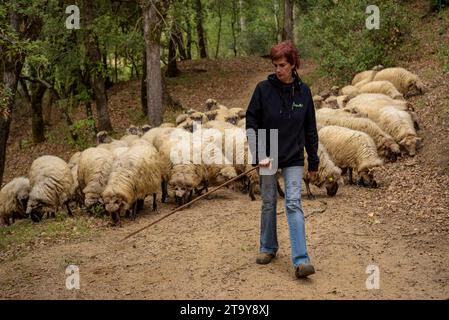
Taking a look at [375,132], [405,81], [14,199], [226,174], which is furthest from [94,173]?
[405,81]

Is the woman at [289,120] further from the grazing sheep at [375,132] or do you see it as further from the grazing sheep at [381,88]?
the grazing sheep at [381,88]

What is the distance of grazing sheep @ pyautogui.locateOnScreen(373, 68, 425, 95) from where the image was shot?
1650 cm

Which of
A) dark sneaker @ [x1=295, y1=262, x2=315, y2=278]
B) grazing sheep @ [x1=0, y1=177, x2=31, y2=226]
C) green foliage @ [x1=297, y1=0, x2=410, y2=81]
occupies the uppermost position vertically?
green foliage @ [x1=297, y1=0, x2=410, y2=81]

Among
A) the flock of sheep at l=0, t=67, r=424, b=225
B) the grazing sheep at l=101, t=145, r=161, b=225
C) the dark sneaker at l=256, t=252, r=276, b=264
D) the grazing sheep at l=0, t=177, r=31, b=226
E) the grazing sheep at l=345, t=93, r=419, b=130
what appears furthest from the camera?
the grazing sheep at l=345, t=93, r=419, b=130

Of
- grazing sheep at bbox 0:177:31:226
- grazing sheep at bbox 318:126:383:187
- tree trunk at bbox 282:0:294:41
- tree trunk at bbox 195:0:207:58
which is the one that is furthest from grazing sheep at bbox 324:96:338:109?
tree trunk at bbox 195:0:207:58

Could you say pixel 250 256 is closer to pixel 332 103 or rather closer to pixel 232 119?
pixel 232 119

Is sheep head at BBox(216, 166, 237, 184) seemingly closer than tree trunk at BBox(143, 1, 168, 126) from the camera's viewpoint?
Yes

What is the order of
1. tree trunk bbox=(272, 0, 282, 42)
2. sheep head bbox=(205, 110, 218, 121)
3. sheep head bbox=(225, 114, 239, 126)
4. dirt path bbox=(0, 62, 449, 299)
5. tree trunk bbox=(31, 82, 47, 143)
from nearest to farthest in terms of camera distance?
dirt path bbox=(0, 62, 449, 299), sheep head bbox=(225, 114, 239, 126), sheep head bbox=(205, 110, 218, 121), tree trunk bbox=(31, 82, 47, 143), tree trunk bbox=(272, 0, 282, 42)

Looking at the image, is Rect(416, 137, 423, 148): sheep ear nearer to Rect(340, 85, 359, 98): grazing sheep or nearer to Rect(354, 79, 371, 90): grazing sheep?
Rect(340, 85, 359, 98): grazing sheep

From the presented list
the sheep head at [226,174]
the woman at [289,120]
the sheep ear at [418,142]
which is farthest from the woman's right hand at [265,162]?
the sheep ear at [418,142]

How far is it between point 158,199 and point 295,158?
6.07 metres

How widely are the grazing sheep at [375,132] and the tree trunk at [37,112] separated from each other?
14.4 m

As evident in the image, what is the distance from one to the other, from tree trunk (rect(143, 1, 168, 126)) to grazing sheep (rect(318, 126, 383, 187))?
7333 millimetres

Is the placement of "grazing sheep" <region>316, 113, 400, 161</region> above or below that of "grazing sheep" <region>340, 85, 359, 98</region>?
below
